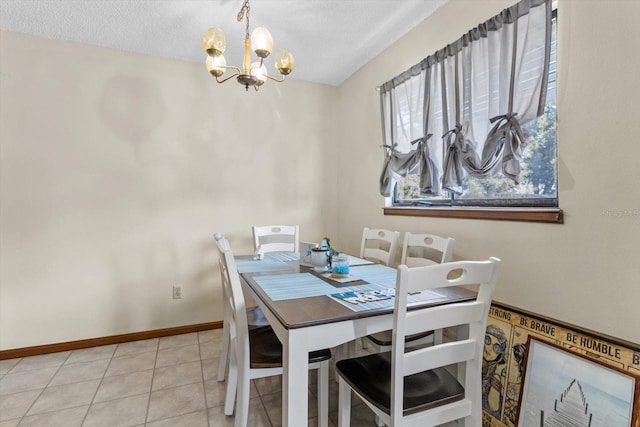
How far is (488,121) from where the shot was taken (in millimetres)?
1707

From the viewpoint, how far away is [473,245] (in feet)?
6.04

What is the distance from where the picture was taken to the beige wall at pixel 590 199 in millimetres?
1198

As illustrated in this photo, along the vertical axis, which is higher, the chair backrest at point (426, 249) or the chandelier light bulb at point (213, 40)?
the chandelier light bulb at point (213, 40)

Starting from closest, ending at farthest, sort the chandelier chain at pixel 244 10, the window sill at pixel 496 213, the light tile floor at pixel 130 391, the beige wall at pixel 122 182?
the window sill at pixel 496 213, the light tile floor at pixel 130 391, the chandelier chain at pixel 244 10, the beige wall at pixel 122 182

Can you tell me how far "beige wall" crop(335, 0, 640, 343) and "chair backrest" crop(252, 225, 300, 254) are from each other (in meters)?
1.53

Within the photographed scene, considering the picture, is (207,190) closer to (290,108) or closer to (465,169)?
(290,108)

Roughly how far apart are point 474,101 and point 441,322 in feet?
4.31

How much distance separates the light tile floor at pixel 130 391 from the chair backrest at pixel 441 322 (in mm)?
787

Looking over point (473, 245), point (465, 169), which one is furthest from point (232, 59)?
point (473, 245)

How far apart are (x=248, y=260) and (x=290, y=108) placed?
1775 mm

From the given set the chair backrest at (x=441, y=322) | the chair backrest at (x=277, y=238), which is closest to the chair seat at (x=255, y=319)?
the chair backrest at (x=277, y=238)

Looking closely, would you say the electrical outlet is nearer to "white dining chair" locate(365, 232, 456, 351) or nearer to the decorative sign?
"white dining chair" locate(365, 232, 456, 351)

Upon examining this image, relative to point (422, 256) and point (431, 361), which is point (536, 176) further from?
point (431, 361)

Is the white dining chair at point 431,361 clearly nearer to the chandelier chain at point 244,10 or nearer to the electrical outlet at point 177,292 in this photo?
the chandelier chain at point 244,10
